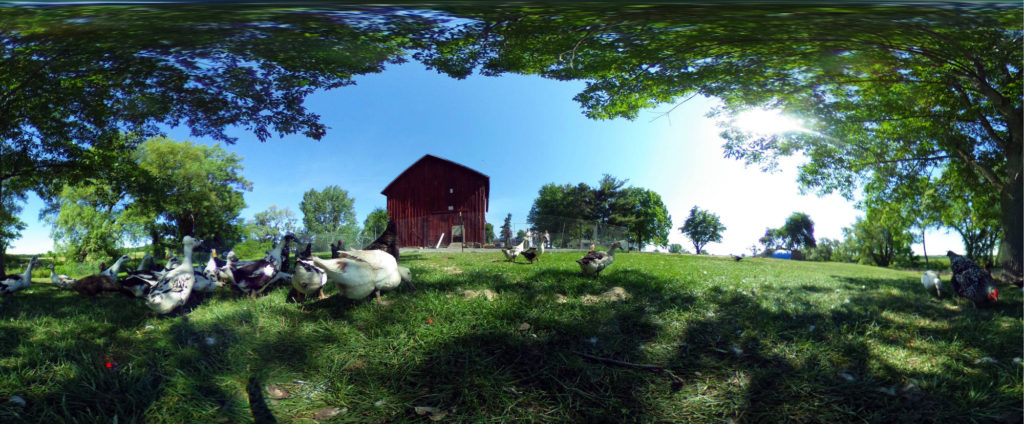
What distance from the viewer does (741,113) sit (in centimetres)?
122

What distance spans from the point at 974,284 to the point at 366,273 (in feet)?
7.07

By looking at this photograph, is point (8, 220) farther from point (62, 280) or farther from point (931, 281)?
point (931, 281)

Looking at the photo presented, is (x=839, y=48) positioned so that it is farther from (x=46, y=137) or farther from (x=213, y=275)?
(x=46, y=137)

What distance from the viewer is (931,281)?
1211 millimetres

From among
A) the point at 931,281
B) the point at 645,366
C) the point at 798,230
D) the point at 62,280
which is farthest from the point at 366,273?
the point at 931,281

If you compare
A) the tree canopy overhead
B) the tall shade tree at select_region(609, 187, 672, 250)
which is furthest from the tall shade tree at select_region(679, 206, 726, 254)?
the tree canopy overhead

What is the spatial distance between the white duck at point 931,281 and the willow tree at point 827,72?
0.82ft

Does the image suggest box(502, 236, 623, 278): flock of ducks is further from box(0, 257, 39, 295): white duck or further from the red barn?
box(0, 257, 39, 295): white duck

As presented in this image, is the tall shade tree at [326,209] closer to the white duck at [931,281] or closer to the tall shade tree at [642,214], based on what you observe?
the tall shade tree at [642,214]

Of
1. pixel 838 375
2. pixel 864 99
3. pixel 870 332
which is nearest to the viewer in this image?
pixel 838 375

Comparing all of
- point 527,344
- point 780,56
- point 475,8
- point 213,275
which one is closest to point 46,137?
point 213,275

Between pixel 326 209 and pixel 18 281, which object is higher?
pixel 326 209

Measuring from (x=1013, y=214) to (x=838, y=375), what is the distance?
0.98m

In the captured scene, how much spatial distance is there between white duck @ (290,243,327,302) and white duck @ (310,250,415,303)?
0.03 metres
